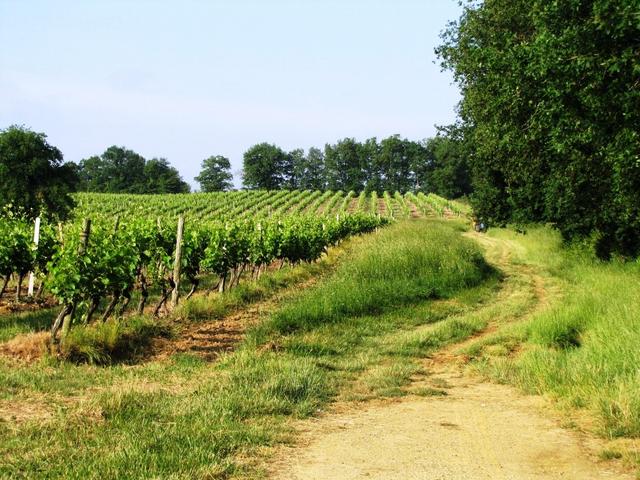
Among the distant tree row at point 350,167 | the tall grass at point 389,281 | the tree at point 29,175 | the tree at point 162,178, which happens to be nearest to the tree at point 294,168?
the distant tree row at point 350,167

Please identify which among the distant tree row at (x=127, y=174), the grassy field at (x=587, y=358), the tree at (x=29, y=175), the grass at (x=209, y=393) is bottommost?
the grass at (x=209, y=393)

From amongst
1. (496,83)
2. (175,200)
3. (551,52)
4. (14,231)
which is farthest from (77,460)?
(175,200)

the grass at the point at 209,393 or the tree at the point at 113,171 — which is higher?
the tree at the point at 113,171

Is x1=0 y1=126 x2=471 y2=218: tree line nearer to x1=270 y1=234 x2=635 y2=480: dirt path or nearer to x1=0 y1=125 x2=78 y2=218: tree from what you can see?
x1=0 y1=125 x2=78 y2=218: tree

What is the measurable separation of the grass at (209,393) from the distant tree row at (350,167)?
108 m

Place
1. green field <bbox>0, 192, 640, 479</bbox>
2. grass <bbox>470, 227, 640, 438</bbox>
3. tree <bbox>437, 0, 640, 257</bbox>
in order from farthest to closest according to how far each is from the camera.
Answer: tree <bbox>437, 0, 640, 257</bbox> < grass <bbox>470, 227, 640, 438</bbox> < green field <bbox>0, 192, 640, 479</bbox>

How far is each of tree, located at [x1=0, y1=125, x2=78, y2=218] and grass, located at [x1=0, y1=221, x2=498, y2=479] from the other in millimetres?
30808

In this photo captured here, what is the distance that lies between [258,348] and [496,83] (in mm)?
7041

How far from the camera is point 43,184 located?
3916cm

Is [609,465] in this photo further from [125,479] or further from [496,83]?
[496,83]

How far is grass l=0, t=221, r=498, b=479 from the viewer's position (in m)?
4.43

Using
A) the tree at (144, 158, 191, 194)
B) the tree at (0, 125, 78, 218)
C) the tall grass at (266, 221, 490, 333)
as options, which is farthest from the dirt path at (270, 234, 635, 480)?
the tree at (144, 158, 191, 194)

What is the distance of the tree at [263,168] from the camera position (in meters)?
124

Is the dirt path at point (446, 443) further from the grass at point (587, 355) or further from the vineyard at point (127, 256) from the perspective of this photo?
the vineyard at point (127, 256)
